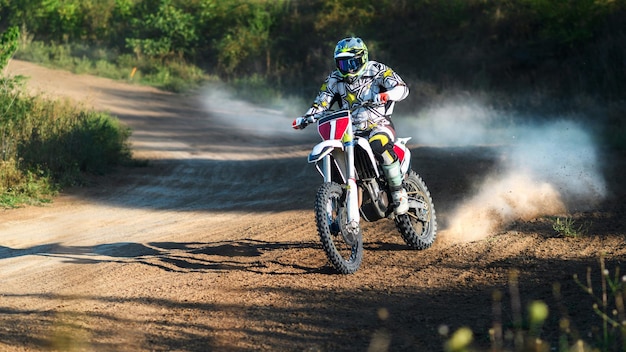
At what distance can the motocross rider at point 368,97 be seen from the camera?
796 cm

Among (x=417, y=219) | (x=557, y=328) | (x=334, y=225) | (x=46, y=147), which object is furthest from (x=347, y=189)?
(x=46, y=147)

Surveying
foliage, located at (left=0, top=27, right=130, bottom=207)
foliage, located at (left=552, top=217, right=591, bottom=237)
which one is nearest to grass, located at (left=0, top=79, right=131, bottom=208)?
foliage, located at (left=0, top=27, right=130, bottom=207)

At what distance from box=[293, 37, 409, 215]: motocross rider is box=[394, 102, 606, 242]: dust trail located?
156 centimetres

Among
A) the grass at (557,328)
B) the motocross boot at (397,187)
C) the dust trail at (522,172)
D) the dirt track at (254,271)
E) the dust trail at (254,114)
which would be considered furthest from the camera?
the dust trail at (254,114)

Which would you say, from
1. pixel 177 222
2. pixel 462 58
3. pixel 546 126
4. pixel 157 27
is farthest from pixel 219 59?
pixel 177 222

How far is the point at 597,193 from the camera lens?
36.7ft

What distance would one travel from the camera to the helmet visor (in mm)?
7996

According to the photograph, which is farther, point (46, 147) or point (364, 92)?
point (46, 147)

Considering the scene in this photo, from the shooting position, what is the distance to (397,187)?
819 centimetres

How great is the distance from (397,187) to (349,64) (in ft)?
4.13

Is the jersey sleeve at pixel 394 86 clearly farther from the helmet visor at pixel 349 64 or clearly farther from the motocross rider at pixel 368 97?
the helmet visor at pixel 349 64

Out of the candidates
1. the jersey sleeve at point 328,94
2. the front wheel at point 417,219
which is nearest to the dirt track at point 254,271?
the front wheel at point 417,219

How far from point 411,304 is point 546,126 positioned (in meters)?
12.6

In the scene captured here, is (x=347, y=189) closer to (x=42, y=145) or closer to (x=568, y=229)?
(x=568, y=229)
